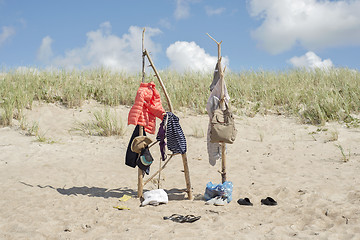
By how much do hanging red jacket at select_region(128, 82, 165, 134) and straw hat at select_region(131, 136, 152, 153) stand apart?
18 cm

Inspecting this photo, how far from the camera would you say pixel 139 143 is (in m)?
5.14

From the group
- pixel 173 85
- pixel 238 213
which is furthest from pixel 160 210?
pixel 173 85

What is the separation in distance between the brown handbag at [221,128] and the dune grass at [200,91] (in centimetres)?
526

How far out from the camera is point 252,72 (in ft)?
45.0

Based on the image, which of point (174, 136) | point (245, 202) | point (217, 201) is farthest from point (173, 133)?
point (245, 202)

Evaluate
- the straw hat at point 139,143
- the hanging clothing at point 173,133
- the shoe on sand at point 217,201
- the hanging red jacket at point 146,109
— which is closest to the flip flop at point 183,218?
the shoe on sand at point 217,201

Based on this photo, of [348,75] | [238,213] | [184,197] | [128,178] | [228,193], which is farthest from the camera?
[348,75]

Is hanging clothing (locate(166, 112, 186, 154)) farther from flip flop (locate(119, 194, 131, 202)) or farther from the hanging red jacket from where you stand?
flip flop (locate(119, 194, 131, 202))

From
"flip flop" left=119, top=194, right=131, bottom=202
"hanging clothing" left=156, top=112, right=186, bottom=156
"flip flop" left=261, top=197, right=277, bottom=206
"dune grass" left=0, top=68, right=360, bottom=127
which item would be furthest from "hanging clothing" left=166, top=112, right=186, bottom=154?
"dune grass" left=0, top=68, right=360, bottom=127

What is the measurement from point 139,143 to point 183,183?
172 cm

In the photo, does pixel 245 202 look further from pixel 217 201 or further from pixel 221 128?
pixel 221 128

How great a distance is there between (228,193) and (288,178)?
1.74 metres

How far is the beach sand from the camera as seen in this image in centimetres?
414

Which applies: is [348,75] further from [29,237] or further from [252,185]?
[29,237]
